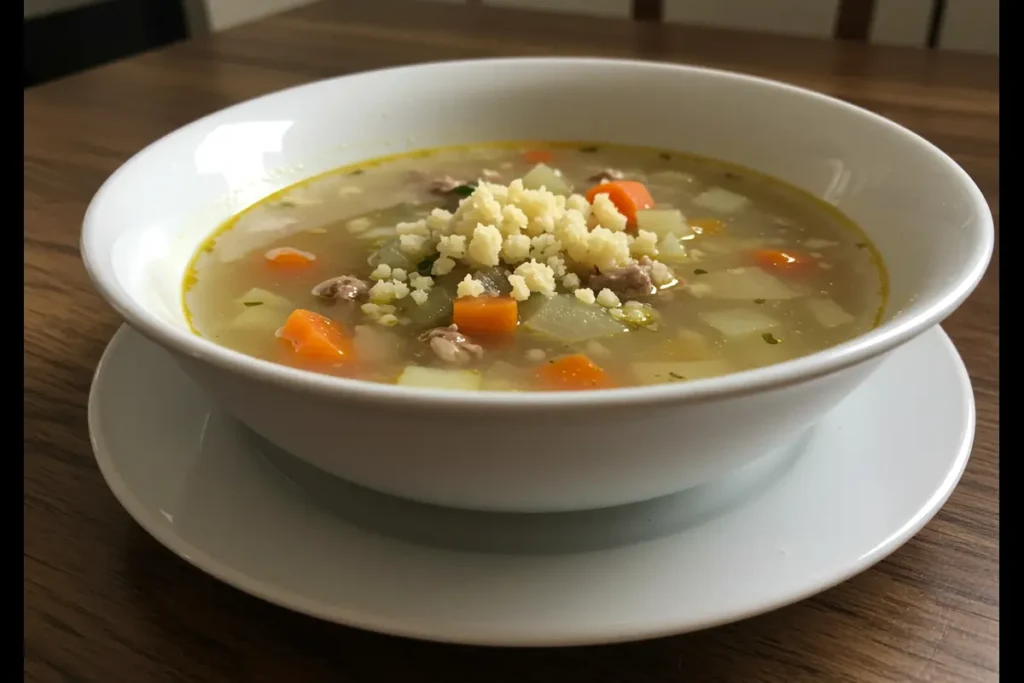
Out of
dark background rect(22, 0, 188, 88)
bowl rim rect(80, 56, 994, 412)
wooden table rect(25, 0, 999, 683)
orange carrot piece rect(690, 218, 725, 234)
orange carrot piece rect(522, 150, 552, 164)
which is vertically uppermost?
bowl rim rect(80, 56, 994, 412)

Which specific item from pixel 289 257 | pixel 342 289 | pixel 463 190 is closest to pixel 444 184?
pixel 463 190

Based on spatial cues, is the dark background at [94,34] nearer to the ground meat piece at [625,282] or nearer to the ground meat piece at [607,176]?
the ground meat piece at [607,176]

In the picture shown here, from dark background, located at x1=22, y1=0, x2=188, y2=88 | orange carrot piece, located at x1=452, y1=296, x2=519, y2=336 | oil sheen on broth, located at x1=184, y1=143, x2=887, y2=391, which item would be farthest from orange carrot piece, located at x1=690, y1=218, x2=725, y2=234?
dark background, located at x1=22, y1=0, x2=188, y2=88

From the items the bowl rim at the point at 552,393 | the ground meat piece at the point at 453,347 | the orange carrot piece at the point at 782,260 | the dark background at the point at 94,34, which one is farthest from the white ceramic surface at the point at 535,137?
the dark background at the point at 94,34

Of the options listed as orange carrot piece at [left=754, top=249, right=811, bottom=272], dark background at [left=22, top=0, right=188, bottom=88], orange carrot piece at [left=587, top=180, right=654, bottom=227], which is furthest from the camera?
dark background at [left=22, top=0, right=188, bottom=88]

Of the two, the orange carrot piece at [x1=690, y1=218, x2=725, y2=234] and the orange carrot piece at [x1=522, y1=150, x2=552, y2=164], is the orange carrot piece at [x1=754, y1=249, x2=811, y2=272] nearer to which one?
the orange carrot piece at [x1=690, y1=218, x2=725, y2=234]

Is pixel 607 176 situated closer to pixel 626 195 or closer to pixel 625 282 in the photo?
pixel 626 195
